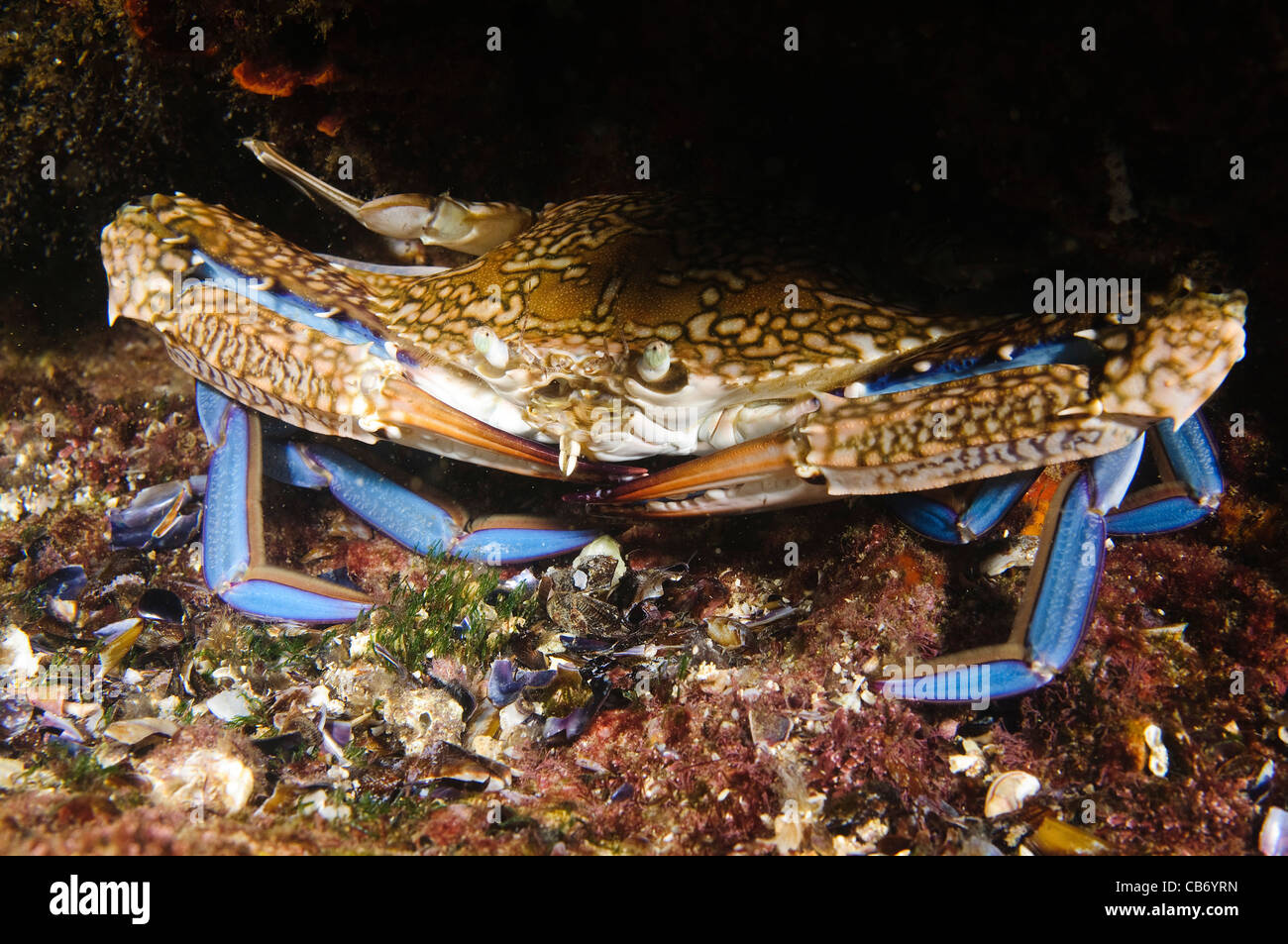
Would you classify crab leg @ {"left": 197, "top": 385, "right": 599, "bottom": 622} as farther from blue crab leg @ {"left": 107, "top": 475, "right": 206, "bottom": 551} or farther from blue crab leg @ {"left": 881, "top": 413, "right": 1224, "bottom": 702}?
blue crab leg @ {"left": 881, "top": 413, "right": 1224, "bottom": 702}

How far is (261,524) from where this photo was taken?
327 centimetres

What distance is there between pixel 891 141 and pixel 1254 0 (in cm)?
143

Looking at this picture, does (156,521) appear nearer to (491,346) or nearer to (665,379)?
(491,346)

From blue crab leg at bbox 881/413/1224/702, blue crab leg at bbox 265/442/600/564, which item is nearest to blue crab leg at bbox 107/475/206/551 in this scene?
blue crab leg at bbox 265/442/600/564

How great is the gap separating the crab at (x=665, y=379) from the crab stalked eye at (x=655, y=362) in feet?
0.03

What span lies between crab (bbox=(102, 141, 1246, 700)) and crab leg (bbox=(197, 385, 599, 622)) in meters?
0.01

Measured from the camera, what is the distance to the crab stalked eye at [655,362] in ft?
7.83

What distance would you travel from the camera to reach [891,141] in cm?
297

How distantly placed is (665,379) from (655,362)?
0.13m

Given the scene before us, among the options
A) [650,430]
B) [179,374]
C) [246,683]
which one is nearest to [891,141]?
[650,430]

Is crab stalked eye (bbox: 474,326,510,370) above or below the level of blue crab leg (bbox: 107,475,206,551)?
above

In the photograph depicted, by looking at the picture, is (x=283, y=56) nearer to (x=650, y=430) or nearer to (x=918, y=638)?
(x=650, y=430)

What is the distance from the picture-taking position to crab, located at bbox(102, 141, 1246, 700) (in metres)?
2.11

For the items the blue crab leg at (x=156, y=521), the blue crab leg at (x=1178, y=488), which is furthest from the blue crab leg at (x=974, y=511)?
the blue crab leg at (x=156, y=521)
